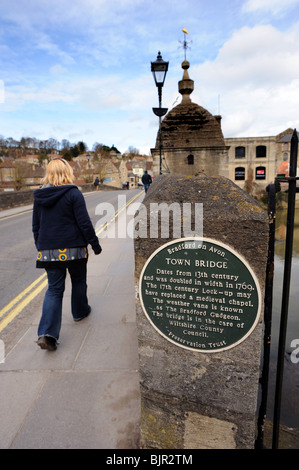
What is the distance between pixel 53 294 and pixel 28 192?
63.4ft

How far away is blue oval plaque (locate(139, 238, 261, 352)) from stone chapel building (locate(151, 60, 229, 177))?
35.6ft

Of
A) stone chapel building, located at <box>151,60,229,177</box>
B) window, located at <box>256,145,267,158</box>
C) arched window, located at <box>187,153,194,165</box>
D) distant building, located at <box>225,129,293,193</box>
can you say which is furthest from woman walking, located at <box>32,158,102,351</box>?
window, located at <box>256,145,267,158</box>

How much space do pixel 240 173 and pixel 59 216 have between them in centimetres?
4213

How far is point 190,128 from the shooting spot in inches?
511

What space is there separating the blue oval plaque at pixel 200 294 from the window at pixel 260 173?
43087 mm

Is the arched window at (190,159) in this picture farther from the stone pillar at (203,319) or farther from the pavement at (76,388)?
the stone pillar at (203,319)

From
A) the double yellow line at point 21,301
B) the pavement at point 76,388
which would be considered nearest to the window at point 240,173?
the double yellow line at point 21,301

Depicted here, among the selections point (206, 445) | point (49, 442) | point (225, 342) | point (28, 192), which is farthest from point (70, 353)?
point (28, 192)

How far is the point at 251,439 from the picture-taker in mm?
1955

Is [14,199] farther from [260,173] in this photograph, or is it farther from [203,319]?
[260,173]

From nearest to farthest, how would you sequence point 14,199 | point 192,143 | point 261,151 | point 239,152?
point 192,143
point 14,199
point 261,151
point 239,152

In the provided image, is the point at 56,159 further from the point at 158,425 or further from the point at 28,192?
the point at 28,192

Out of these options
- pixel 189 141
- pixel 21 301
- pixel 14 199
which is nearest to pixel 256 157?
pixel 189 141

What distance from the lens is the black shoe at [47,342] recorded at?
10.4 ft
